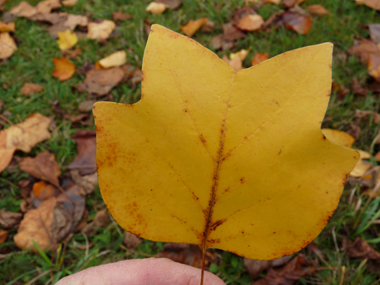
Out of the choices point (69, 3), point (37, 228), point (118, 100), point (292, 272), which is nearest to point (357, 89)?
point (292, 272)

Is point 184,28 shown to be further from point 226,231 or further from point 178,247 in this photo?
point 226,231

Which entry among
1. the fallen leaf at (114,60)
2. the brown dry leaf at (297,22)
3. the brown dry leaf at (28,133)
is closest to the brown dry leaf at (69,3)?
the fallen leaf at (114,60)

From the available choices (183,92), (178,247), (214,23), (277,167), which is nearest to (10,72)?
(214,23)


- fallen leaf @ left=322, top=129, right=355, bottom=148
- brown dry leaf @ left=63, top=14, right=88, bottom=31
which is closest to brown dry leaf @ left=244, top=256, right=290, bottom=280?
fallen leaf @ left=322, top=129, right=355, bottom=148

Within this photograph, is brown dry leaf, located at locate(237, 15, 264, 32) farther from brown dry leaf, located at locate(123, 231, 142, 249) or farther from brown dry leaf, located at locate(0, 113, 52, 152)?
brown dry leaf, located at locate(123, 231, 142, 249)

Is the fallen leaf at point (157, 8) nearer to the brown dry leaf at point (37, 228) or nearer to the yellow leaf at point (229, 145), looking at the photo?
the brown dry leaf at point (37, 228)

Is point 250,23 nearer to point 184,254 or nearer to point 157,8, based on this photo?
point 157,8

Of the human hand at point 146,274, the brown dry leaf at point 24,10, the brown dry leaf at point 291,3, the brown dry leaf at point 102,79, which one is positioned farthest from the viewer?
the brown dry leaf at point 24,10
